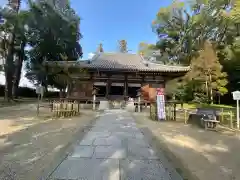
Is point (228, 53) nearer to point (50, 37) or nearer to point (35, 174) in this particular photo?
point (50, 37)

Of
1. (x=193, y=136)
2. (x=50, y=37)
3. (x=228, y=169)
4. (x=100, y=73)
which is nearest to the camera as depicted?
(x=228, y=169)

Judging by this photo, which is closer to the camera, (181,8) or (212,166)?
(212,166)

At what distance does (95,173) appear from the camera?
2.52m

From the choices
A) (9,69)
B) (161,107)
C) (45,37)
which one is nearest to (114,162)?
(161,107)

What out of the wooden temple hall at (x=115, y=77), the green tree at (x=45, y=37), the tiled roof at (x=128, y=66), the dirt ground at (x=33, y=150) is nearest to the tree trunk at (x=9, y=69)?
the green tree at (x=45, y=37)

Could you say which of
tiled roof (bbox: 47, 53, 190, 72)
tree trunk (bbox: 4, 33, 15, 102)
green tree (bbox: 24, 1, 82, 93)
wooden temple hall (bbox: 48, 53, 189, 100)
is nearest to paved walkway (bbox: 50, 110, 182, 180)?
tiled roof (bbox: 47, 53, 190, 72)

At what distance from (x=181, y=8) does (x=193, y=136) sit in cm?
2305

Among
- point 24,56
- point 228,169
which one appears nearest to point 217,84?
point 228,169

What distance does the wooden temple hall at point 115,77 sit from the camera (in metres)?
12.9

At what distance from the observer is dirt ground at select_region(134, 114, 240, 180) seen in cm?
266

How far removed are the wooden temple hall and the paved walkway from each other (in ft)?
29.6

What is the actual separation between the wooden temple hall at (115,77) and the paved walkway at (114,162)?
29.6 feet

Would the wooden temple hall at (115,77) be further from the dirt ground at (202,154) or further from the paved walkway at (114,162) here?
the paved walkway at (114,162)

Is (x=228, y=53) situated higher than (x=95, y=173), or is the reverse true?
(x=228, y=53)
